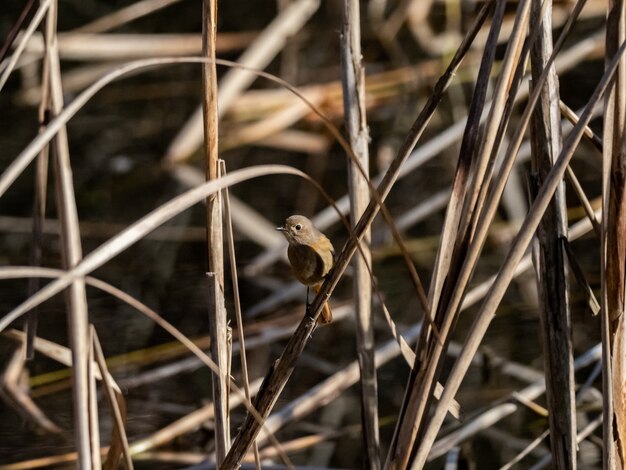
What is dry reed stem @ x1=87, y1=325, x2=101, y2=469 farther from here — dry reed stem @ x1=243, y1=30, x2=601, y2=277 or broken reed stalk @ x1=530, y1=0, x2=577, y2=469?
dry reed stem @ x1=243, y1=30, x2=601, y2=277

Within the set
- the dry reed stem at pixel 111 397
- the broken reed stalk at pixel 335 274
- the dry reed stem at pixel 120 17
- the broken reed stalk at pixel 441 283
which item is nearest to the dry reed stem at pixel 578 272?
the broken reed stalk at pixel 441 283

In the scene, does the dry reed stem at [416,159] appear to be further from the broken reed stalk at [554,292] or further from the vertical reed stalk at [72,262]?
the vertical reed stalk at [72,262]

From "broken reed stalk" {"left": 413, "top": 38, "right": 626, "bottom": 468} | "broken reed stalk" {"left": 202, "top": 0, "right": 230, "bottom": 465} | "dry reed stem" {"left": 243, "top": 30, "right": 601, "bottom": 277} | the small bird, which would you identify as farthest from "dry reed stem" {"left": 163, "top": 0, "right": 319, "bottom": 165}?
"broken reed stalk" {"left": 413, "top": 38, "right": 626, "bottom": 468}

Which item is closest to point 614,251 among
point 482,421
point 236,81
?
point 482,421

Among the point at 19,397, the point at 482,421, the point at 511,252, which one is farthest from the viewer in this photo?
the point at 19,397

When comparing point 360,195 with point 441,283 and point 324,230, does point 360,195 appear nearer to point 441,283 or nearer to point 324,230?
point 441,283

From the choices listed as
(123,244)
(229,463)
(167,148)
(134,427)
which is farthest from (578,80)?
(123,244)

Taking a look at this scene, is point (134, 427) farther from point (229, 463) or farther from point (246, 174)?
point (246, 174)
